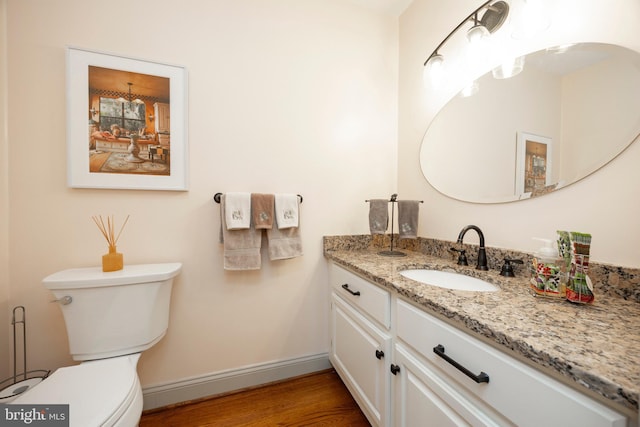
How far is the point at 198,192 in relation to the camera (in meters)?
1.35

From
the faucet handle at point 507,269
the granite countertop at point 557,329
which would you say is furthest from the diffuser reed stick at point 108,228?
the faucet handle at point 507,269

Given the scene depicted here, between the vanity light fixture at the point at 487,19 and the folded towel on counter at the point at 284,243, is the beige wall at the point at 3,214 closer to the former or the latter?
the folded towel on counter at the point at 284,243

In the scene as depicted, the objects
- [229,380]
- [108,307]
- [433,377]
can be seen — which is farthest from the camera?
[229,380]

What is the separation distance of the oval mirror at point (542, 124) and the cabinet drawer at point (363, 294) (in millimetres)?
701

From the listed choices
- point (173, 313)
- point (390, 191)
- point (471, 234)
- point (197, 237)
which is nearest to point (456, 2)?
point (390, 191)

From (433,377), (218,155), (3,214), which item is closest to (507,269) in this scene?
(433,377)

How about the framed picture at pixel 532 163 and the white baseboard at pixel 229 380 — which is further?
the white baseboard at pixel 229 380

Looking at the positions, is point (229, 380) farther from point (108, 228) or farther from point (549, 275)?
point (549, 275)

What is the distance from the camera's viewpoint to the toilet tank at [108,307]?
102 centimetres

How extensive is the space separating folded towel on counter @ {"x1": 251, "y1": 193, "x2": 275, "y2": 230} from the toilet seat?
80 cm

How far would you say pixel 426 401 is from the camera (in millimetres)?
778

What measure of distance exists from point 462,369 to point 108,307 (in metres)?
1.36

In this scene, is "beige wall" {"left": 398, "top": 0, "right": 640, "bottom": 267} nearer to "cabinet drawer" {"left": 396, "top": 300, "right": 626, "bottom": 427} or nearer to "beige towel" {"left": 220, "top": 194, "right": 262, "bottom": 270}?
"cabinet drawer" {"left": 396, "top": 300, "right": 626, "bottom": 427}

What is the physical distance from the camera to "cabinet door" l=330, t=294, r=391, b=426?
0.99 metres
